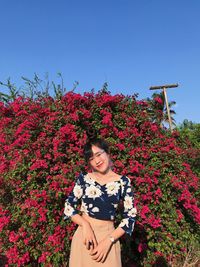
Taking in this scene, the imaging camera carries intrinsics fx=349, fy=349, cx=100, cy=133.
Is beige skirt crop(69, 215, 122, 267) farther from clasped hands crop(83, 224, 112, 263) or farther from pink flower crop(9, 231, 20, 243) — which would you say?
pink flower crop(9, 231, 20, 243)

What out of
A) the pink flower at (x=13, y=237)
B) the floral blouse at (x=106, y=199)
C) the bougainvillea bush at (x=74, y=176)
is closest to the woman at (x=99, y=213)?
the floral blouse at (x=106, y=199)

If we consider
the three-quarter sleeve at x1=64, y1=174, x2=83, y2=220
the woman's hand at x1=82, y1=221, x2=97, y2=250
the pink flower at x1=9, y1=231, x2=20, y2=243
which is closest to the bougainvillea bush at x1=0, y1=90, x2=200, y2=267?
→ the pink flower at x1=9, y1=231, x2=20, y2=243

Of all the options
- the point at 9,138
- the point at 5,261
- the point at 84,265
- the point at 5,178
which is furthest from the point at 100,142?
the point at 5,261

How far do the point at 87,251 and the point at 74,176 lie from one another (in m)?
1.84

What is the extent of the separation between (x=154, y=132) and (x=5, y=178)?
7.52 feet

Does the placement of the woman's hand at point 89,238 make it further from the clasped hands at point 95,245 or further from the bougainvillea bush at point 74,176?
the bougainvillea bush at point 74,176

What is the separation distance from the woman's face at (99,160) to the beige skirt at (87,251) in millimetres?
386

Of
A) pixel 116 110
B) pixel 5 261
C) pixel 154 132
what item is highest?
pixel 116 110

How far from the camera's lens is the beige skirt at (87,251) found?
2553 mm

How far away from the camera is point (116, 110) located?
5297 mm

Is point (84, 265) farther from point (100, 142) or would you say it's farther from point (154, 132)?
point (154, 132)

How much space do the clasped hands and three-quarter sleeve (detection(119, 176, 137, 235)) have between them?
0.57ft

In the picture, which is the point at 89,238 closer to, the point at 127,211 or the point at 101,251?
the point at 101,251

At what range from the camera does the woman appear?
2549 mm
